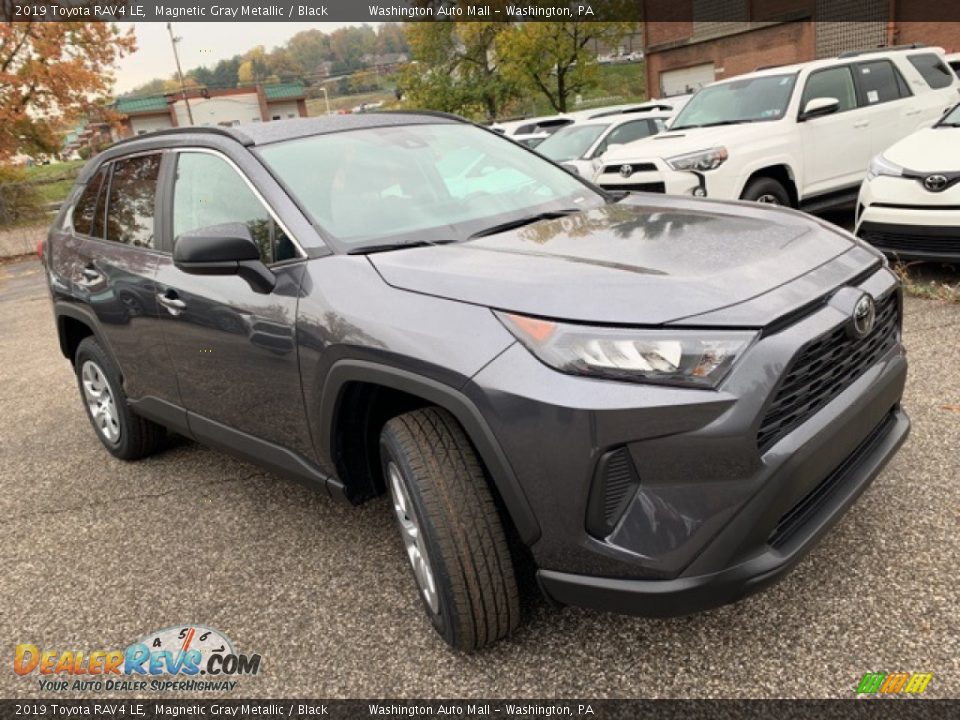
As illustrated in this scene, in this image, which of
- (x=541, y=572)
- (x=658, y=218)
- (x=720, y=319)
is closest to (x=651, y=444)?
(x=720, y=319)

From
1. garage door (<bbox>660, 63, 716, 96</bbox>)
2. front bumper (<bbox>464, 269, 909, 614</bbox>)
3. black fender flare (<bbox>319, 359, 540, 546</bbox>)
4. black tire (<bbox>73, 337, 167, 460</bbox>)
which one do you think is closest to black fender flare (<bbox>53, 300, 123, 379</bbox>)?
black tire (<bbox>73, 337, 167, 460</bbox>)

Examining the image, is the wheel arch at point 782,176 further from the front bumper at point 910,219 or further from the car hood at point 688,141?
the front bumper at point 910,219

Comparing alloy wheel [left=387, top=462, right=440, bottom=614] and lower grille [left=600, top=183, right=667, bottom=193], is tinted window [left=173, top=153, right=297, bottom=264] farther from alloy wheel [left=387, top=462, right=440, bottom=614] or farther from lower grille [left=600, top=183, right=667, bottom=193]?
lower grille [left=600, top=183, right=667, bottom=193]

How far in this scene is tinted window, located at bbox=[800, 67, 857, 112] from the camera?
7474 millimetres

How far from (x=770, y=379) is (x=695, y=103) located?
7203 millimetres

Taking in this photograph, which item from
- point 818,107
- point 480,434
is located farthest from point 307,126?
point 818,107

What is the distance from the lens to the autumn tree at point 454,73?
3669 cm

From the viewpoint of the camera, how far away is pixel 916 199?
17.6 feet

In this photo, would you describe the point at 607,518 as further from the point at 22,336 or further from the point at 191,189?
the point at 22,336

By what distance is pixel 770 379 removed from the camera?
1.88 meters

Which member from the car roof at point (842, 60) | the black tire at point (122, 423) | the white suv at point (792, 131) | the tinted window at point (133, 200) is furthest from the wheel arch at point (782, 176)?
the black tire at point (122, 423)

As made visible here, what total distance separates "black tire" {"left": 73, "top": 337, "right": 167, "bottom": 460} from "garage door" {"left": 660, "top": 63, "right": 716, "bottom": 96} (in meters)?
26.7

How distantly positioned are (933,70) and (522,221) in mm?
7787

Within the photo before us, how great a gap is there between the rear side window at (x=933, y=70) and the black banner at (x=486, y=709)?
8180 mm
